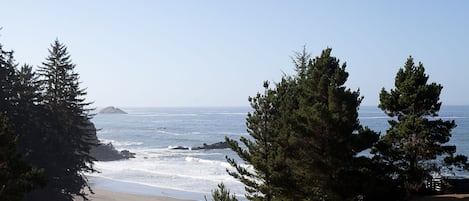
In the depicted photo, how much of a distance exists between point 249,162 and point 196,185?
90.1ft

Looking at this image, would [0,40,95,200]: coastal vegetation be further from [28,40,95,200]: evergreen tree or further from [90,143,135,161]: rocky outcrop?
[90,143,135,161]: rocky outcrop

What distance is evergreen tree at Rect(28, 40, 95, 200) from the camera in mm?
29688

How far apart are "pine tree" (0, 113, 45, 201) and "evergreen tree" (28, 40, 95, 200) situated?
13.3 meters

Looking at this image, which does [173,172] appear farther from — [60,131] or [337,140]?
[337,140]

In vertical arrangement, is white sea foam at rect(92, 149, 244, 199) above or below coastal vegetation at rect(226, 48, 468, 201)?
below

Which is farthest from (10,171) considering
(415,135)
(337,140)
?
(415,135)

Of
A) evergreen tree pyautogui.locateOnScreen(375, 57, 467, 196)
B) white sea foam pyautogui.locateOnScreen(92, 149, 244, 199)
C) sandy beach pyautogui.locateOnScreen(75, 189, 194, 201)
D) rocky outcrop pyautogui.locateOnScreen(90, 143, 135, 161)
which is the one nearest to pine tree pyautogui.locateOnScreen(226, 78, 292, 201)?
evergreen tree pyautogui.locateOnScreen(375, 57, 467, 196)

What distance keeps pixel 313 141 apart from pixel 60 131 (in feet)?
63.1

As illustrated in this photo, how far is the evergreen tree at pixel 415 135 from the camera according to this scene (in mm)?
20016

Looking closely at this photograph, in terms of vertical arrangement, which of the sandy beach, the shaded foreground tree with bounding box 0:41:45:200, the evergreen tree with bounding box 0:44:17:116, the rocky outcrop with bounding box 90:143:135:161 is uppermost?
the evergreen tree with bounding box 0:44:17:116

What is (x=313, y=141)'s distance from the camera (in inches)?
707

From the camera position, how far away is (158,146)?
93750 mm

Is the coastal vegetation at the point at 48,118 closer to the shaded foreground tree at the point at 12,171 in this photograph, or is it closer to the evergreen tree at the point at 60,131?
the evergreen tree at the point at 60,131

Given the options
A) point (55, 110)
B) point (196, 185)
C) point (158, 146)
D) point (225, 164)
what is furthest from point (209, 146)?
point (55, 110)
